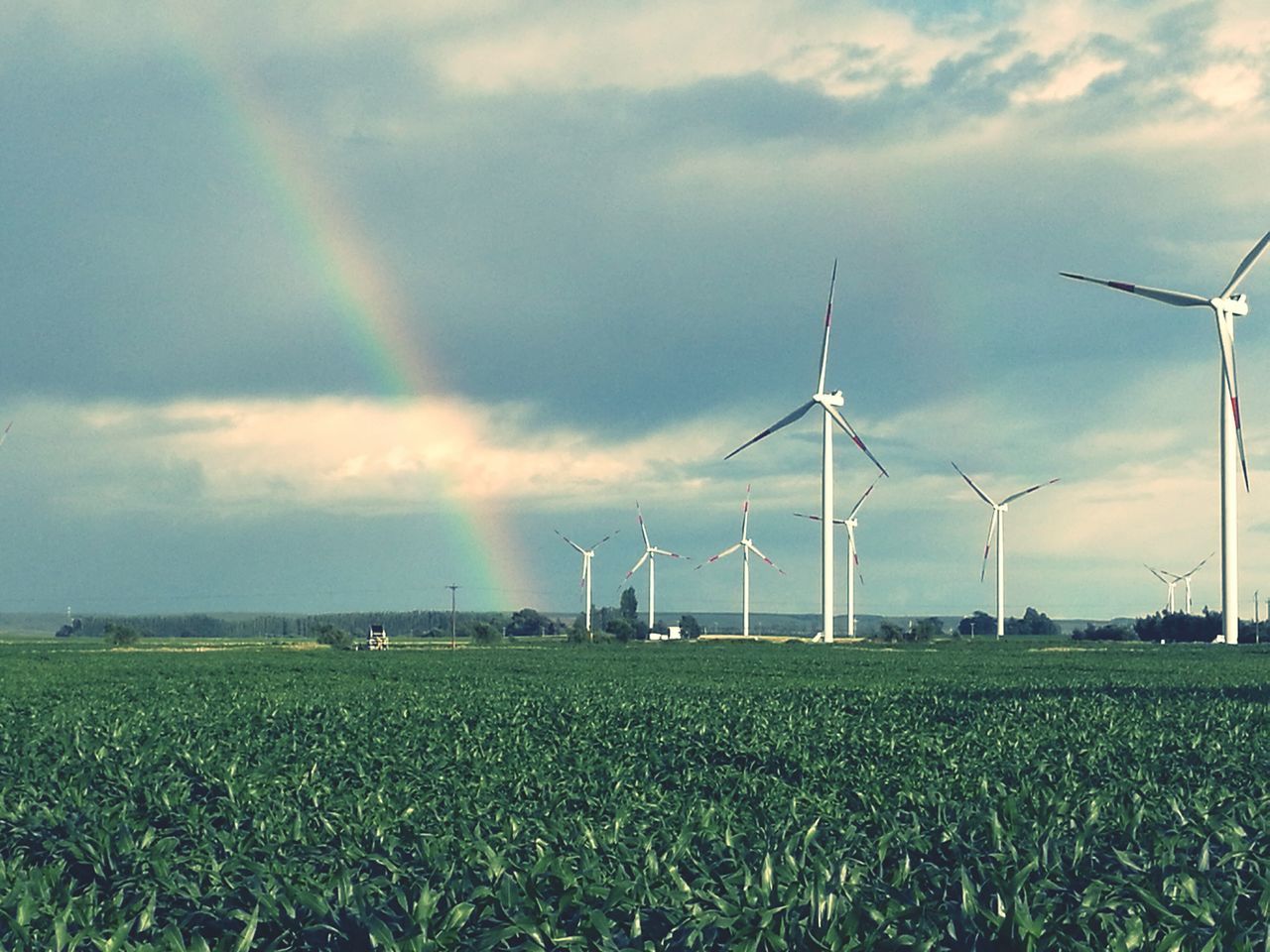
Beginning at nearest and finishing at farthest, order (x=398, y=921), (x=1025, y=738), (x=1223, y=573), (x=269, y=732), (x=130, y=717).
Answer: (x=398, y=921) < (x=1025, y=738) < (x=269, y=732) < (x=130, y=717) < (x=1223, y=573)

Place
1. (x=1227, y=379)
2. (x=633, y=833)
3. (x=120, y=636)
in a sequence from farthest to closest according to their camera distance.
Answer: (x=120, y=636) → (x=1227, y=379) → (x=633, y=833)

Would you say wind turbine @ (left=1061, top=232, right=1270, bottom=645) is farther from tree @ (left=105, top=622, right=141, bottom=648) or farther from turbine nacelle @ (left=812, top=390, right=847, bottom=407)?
tree @ (left=105, top=622, right=141, bottom=648)

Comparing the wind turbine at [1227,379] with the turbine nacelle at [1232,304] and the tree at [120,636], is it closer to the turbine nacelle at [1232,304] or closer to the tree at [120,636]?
the turbine nacelle at [1232,304]

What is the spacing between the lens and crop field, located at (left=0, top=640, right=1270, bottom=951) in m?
8.47

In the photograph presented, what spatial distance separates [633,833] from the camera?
12633mm

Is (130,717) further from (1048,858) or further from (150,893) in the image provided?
(1048,858)

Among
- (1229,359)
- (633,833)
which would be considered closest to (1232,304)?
(1229,359)

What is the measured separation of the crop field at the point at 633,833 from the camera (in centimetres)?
847

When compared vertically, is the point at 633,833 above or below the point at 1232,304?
below

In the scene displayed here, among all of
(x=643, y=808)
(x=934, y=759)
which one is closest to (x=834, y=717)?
(x=934, y=759)

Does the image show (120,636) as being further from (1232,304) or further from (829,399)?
(1232,304)

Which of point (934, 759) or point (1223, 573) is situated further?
point (1223, 573)

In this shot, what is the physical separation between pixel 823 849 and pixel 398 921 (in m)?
3.91

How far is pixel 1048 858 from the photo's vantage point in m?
10.6
